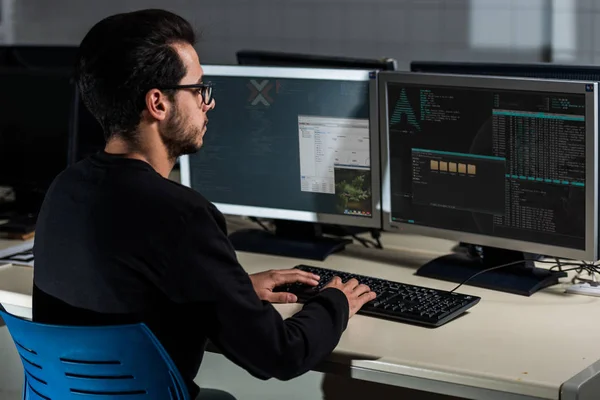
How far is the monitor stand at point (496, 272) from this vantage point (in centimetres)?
229

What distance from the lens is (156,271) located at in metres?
1.74

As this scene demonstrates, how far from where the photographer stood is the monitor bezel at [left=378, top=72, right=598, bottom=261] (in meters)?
2.15

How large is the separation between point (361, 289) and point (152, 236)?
0.59 m

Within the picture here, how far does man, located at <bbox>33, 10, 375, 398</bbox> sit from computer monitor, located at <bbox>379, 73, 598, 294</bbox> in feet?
1.86

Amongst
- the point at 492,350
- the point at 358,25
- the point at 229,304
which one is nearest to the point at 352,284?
the point at 492,350

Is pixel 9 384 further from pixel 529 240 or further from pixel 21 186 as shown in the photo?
pixel 529 240

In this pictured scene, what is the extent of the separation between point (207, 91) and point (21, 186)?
1263mm

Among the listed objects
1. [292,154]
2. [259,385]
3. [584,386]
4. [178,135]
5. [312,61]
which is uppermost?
Answer: [312,61]

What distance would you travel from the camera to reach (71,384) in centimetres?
180

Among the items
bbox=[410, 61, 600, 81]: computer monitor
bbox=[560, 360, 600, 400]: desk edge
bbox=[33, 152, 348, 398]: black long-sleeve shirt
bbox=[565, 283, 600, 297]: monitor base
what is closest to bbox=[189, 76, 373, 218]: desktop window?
bbox=[410, 61, 600, 81]: computer monitor

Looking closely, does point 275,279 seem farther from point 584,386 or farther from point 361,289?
point 584,386

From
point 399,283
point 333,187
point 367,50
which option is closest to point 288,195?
point 333,187

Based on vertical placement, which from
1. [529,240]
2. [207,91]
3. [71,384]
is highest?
[207,91]

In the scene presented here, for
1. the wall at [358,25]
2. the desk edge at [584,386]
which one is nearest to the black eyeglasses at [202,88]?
the desk edge at [584,386]
